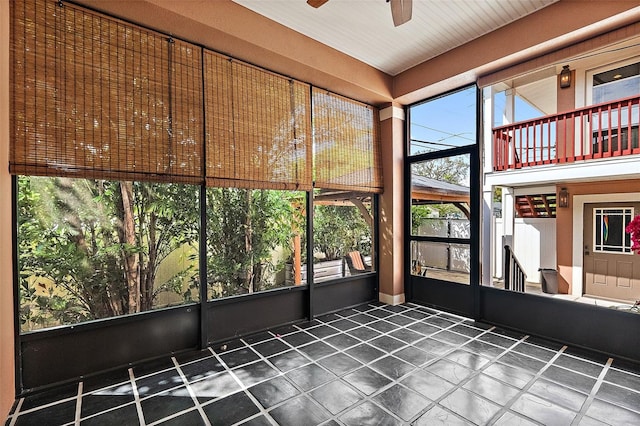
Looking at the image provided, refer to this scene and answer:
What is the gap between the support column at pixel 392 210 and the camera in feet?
14.6

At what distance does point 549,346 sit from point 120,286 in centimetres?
411

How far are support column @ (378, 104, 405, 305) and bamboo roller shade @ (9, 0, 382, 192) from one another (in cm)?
110

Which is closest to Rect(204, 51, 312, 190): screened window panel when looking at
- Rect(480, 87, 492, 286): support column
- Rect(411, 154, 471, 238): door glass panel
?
Rect(411, 154, 471, 238): door glass panel

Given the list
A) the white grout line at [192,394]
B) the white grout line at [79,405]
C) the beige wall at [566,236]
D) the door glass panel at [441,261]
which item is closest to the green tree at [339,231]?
the door glass panel at [441,261]

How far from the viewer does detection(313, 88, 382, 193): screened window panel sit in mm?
3928

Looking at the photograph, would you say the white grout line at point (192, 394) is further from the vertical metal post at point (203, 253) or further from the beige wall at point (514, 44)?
the beige wall at point (514, 44)

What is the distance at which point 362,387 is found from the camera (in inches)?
90.7

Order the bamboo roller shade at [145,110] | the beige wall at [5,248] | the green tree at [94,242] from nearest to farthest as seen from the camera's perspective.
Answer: the beige wall at [5,248] < the bamboo roller shade at [145,110] < the green tree at [94,242]

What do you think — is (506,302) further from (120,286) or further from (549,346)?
(120,286)

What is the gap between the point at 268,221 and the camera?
368 cm

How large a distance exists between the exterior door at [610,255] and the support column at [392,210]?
7.16ft

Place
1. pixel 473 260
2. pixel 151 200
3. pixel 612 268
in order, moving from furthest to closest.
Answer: pixel 473 260, pixel 612 268, pixel 151 200

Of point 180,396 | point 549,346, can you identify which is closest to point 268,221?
point 180,396

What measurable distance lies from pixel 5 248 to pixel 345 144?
3.45 meters
